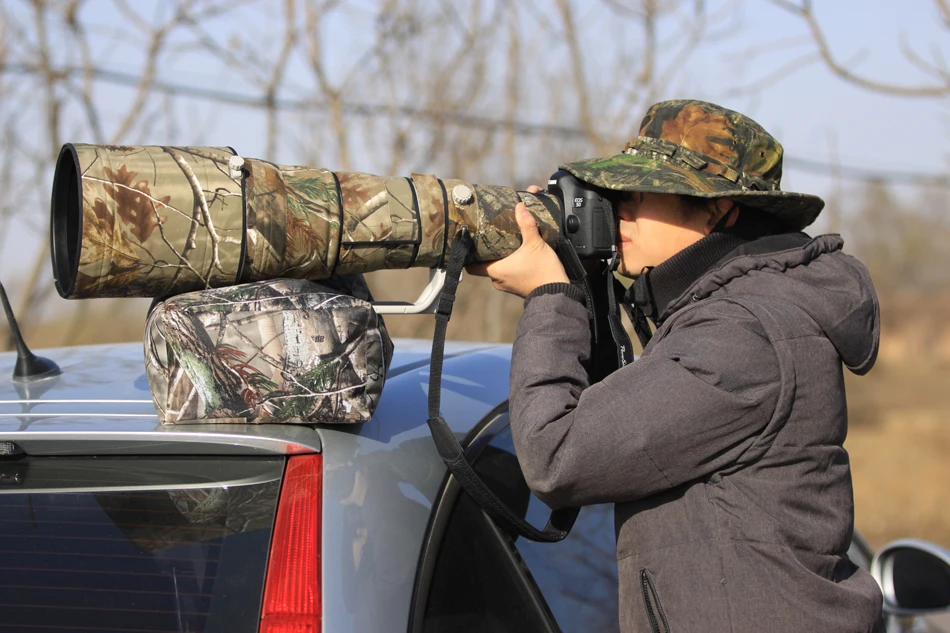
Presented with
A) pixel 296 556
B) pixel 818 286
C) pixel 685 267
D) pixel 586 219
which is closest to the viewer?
pixel 296 556

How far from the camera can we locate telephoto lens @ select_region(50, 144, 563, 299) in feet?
4.51

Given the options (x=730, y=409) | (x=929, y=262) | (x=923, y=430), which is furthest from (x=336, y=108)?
(x=929, y=262)

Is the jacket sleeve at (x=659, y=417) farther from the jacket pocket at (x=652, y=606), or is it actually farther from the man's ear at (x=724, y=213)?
the man's ear at (x=724, y=213)

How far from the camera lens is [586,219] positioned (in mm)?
1736

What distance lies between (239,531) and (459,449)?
0.36 meters

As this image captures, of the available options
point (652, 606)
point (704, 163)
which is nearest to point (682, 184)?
point (704, 163)

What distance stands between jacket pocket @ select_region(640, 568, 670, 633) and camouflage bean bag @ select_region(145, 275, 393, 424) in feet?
1.70

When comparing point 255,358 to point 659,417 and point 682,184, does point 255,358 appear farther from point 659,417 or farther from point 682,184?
point 682,184

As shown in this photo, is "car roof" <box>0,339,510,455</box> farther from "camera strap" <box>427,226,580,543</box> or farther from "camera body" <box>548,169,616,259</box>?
"camera body" <box>548,169,616,259</box>

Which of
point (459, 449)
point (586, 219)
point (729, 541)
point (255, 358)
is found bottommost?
point (729, 541)

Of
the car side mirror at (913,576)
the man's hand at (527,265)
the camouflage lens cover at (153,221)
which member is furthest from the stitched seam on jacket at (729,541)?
the car side mirror at (913,576)

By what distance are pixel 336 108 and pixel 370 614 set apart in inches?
223

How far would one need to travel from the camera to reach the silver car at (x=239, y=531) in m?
1.20

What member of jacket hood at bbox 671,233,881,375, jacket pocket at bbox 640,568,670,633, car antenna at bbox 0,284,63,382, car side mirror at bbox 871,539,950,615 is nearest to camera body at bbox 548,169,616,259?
jacket hood at bbox 671,233,881,375
